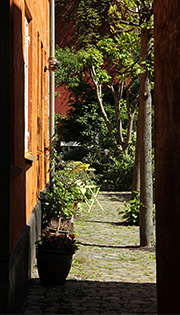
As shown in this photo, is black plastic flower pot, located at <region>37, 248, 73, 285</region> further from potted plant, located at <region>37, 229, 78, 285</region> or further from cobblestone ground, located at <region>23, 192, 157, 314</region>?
cobblestone ground, located at <region>23, 192, 157, 314</region>

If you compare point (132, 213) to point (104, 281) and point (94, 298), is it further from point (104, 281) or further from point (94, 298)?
point (94, 298)

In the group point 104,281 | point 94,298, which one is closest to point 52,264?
point 94,298

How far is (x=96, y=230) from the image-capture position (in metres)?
11.4

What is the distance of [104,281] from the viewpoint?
700 cm

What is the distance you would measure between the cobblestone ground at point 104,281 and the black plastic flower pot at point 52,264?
0.11m

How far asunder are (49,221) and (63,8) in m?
15.6

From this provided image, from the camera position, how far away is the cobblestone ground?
5.65 meters

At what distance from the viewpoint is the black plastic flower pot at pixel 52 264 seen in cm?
648

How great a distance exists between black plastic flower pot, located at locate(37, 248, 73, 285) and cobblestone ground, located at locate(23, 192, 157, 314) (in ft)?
0.35

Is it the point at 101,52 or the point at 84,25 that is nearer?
the point at 101,52

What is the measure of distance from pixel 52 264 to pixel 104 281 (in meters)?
0.87

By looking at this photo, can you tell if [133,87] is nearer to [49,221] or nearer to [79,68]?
[79,68]
